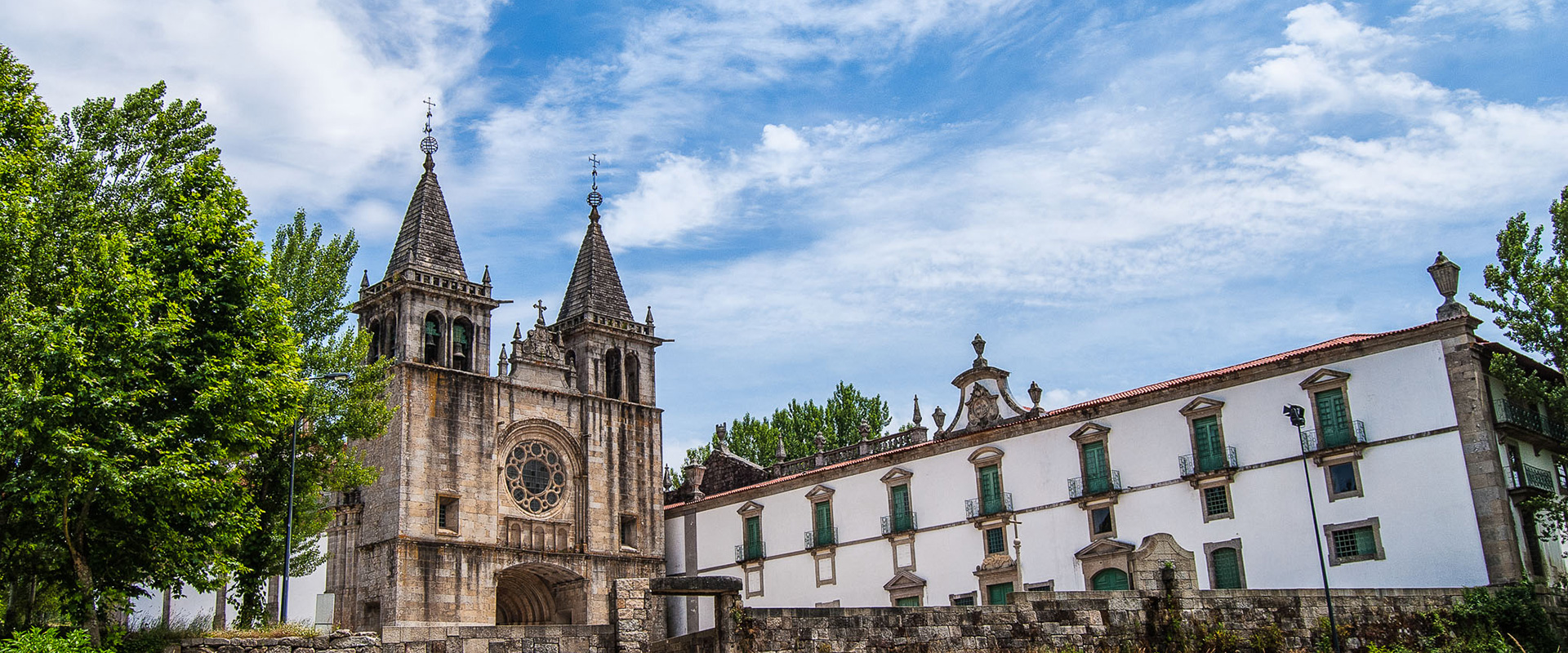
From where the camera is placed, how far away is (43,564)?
66.3ft

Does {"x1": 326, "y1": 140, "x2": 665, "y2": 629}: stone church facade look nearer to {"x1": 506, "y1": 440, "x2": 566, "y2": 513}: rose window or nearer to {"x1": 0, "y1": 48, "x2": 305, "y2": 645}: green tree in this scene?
{"x1": 506, "y1": 440, "x2": 566, "y2": 513}: rose window

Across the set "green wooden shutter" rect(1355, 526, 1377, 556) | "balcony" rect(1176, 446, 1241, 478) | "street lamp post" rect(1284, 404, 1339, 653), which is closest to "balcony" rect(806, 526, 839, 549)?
"balcony" rect(1176, 446, 1241, 478)

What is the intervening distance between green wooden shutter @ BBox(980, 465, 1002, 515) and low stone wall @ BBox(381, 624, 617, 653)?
1577 centimetres

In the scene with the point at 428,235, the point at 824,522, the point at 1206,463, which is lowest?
the point at 824,522

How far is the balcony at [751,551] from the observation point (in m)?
42.2

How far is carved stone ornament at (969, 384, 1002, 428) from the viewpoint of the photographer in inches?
1463

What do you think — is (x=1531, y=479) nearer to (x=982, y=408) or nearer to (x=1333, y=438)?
(x=1333, y=438)

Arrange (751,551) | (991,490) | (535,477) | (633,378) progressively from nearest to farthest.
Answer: (991,490)
(535,477)
(751,551)
(633,378)

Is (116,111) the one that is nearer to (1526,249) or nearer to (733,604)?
(733,604)

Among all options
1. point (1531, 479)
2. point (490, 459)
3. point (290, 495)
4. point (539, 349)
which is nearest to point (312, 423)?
point (290, 495)

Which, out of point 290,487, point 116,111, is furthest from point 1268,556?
point 116,111

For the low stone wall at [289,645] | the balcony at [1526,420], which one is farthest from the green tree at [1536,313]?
the low stone wall at [289,645]

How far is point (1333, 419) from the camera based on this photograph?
30312 mm

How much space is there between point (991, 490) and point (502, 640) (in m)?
17.8
